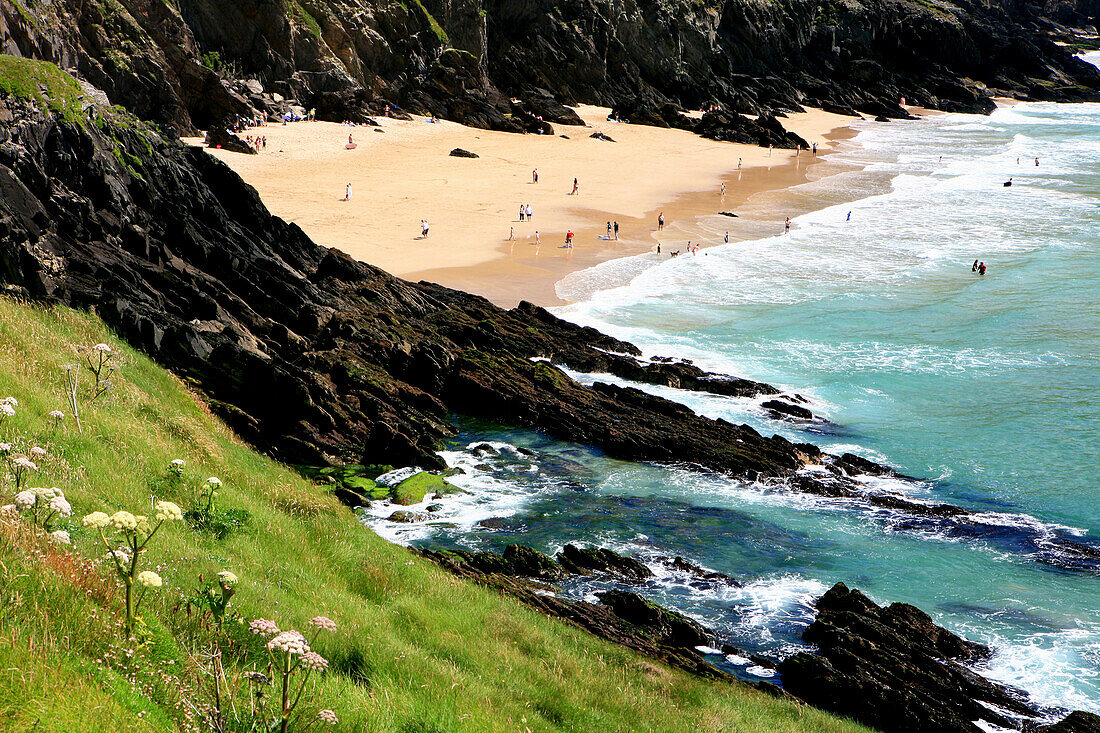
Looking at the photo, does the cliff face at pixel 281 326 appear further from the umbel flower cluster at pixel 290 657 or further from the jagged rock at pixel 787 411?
the umbel flower cluster at pixel 290 657

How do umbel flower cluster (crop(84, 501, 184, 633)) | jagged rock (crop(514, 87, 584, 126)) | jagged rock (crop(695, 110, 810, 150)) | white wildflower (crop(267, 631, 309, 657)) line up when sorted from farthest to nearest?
1. jagged rock (crop(514, 87, 584, 126))
2. jagged rock (crop(695, 110, 810, 150))
3. umbel flower cluster (crop(84, 501, 184, 633))
4. white wildflower (crop(267, 631, 309, 657))

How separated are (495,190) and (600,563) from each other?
37721 millimetres

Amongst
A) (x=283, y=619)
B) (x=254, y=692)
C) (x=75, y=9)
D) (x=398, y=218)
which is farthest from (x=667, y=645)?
(x=75, y=9)

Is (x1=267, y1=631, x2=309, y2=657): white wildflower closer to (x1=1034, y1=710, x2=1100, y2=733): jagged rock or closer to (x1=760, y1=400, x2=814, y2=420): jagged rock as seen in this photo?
(x1=1034, y1=710, x2=1100, y2=733): jagged rock

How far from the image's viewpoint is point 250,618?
689cm

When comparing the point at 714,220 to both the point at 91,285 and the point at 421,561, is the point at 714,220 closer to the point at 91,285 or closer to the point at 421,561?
the point at 91,285

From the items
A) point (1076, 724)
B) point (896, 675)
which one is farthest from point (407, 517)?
point (1076, 724)

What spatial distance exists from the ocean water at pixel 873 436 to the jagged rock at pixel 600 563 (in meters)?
0.48

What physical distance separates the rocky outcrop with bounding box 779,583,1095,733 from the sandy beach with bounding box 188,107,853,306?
68.7 ft

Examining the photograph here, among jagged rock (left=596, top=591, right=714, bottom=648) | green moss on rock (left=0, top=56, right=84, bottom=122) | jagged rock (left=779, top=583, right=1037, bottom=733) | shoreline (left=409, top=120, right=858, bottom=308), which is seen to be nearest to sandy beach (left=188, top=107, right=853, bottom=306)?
shoreline (left=409, top=120, right=858, bottom=308)

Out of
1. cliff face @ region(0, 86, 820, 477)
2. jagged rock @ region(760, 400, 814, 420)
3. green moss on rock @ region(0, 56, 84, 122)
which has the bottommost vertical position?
jagged rock @ region(760, 400, 814, 420)

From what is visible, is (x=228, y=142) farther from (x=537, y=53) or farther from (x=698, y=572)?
(x=698, y=572)

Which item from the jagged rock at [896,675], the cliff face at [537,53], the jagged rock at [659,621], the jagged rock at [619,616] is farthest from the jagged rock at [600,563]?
the cliff face at [537,53]

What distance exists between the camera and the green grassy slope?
4934mm
